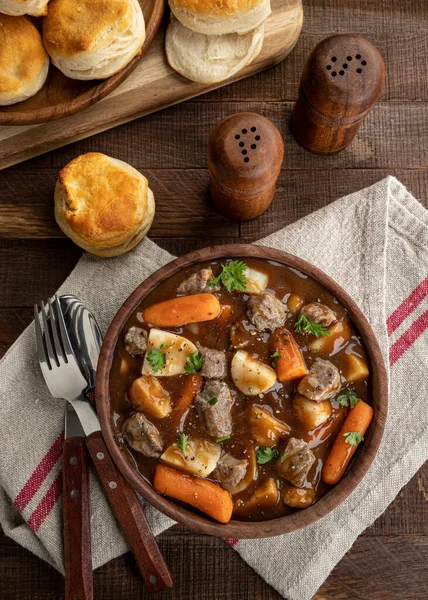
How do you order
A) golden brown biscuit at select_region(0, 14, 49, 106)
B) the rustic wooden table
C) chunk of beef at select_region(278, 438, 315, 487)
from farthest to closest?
the rustic wooden table
golden brown biscuit at select_region(0, 14, 49, 106)
chunk of beef at select_region(278, 438, 315, 487)

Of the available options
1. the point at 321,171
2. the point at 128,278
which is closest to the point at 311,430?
the point at 128,278

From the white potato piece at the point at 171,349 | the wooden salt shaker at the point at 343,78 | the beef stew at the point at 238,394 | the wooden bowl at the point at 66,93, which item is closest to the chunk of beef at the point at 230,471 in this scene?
the beef stew at the point at 238,394

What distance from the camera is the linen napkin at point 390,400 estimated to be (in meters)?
3.49

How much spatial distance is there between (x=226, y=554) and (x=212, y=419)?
1120 millimetres

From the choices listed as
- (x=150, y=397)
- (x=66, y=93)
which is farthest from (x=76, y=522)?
(x=66, y=93)

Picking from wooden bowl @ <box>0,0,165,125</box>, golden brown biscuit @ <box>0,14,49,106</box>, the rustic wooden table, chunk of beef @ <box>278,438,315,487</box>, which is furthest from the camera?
the rustic wooden table

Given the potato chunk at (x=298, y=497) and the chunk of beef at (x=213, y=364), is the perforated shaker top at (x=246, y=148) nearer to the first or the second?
the chunk of beef at (x=213, y=364)

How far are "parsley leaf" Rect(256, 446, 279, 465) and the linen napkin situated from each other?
2.52 feet

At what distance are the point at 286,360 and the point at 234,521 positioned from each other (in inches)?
30.8

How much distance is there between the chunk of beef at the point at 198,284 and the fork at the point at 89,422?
2.31 feet

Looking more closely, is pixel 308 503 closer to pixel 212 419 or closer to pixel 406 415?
pixel 212 419

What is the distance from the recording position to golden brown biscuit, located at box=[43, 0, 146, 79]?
10.6 feet

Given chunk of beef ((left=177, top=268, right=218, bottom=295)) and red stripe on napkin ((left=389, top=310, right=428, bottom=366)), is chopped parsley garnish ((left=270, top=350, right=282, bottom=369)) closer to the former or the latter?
chunk of beef ((left=177, top=268, right=218, bottom=295))

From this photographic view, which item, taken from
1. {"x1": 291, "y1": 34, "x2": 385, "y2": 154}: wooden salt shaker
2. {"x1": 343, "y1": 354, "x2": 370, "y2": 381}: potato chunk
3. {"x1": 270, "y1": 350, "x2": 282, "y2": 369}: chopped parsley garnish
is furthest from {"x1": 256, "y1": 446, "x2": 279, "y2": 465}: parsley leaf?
{"x1": 291, "y1": 34, "x2": 385, "y2": 154}: wooden salt shaker
